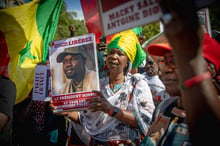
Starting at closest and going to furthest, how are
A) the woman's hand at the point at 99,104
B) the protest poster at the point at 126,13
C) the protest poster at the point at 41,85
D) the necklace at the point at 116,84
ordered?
the protest poster at the point at 126,13, the woman's hand at the point at 99,104, the necklace at the point at 116,84, the protest poster at the point at 41,85

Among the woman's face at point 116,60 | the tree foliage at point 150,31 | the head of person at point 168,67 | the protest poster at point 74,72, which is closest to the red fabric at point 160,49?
the head of person at point 168,67

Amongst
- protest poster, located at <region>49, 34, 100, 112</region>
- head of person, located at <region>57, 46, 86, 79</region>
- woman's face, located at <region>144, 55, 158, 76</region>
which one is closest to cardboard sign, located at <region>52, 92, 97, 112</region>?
protest poster, located at <region>49, 34, 100, 112</region>

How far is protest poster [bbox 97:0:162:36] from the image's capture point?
1150 millimetres

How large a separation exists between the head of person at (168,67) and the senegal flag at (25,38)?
199 cm

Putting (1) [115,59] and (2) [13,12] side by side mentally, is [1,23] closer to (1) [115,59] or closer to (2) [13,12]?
(2) [13,12]

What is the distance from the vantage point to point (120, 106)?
2.45 m

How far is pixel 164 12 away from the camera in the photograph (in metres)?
0.89

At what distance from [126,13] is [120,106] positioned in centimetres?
140

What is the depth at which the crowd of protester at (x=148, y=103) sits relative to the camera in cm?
87

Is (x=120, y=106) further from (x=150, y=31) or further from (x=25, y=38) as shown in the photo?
(x=150, y=31)

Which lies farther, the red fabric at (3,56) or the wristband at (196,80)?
the red fabric at (3,56)

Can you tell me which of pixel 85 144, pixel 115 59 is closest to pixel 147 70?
pixel 115 59

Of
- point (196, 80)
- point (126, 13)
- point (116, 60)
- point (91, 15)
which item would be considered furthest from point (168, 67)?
point (91, 15)

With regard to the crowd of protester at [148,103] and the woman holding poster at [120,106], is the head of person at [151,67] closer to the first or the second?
the crowd of protester at [148,103]
